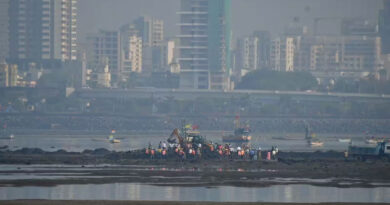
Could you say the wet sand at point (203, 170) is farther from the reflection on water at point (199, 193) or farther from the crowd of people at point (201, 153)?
the reflection on water at point (199, 193)

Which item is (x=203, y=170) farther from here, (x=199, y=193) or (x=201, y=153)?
(x=199, y=193)

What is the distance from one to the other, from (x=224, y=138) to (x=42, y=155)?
5977 centimetres

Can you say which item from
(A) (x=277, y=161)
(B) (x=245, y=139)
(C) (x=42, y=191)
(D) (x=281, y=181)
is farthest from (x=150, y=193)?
(B) (x=245, y=139)

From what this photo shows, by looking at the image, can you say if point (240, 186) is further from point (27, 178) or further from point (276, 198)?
point (27, 178)

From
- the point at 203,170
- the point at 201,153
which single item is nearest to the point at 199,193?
the point at 203,170

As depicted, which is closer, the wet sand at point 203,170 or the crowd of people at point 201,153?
the wet sand at point 203,170

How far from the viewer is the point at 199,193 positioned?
94.4m

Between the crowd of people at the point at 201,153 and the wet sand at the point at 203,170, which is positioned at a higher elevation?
the crowd of people at the point at 201,153

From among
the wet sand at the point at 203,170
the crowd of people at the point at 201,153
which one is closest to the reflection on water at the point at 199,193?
the wet sand at the point at 203,170

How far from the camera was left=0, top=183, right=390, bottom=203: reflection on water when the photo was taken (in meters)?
91.0

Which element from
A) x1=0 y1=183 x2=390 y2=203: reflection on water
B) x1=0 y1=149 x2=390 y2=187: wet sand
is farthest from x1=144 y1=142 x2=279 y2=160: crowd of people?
x1=0 y1=183 x2=390 y2=203: reflection on water

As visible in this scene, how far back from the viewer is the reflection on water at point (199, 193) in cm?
9100

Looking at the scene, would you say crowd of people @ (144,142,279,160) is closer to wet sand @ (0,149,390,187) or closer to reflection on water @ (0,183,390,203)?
wet sand @ (0,149,390,187)

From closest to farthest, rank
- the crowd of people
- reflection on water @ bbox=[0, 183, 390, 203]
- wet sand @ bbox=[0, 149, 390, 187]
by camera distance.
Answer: reflection on water @ bbox=[0, 183, 390, 203], wet sand @ bbox=[0, 149, 390, 187], the crowd of people
